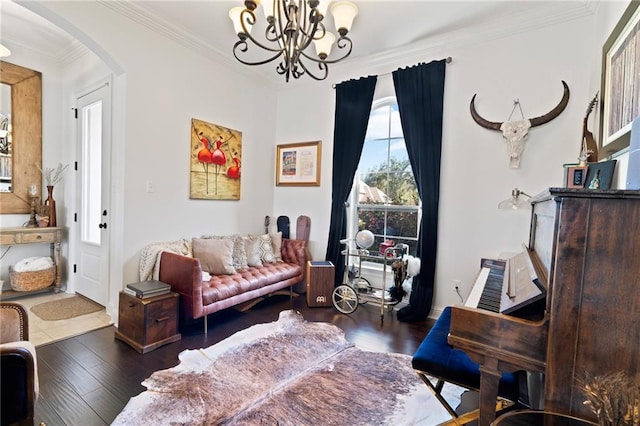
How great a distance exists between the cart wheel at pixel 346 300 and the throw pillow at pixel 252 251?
103cm

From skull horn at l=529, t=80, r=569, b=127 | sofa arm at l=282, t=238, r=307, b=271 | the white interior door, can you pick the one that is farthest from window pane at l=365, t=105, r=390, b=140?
the white interior door

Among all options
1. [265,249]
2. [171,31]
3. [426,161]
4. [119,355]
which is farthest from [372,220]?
[171,31]

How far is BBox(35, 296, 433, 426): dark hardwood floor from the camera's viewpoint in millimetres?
1761

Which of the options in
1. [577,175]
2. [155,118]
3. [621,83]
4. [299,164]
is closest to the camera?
[621,83]

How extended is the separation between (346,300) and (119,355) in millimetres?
2210

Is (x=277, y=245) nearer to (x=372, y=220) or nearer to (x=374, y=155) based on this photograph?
(x=372, y=220)

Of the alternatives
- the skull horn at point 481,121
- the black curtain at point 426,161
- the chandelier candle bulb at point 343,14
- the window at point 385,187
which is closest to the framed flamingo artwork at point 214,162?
the window at point 385,187

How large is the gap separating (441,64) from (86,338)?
4.40m

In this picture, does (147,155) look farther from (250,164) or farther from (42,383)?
(42,383)

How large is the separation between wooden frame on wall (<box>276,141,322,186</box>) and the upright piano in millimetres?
3232

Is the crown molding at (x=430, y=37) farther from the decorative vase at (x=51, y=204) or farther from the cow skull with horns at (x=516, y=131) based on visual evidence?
the decorative vase at (x=51, y=204)

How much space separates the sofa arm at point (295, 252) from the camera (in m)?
3.93

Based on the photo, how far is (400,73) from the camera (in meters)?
3.37

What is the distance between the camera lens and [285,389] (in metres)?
1.93
